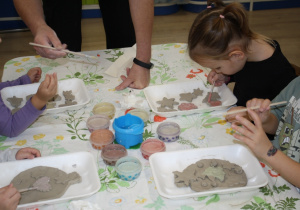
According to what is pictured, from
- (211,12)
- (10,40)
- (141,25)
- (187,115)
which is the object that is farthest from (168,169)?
(10,40)

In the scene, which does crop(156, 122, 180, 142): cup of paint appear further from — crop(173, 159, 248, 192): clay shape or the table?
crop(173, 159, 248, 192): clay shape

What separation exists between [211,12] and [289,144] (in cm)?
55

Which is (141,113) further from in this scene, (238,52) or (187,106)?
(238,52)

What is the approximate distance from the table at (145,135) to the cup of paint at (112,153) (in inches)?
0.9

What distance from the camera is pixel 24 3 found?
153 cm

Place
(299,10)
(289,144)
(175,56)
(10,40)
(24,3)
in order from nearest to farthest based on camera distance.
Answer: (289,144), (24,3), (175,56), (10,40), (299,10)

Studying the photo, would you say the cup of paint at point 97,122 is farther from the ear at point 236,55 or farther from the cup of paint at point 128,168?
the ear at point 236,55

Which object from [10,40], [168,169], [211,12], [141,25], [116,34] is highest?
[211,12]

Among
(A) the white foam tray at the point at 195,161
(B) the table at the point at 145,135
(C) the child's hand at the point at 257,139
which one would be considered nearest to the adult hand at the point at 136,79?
(B) the table at the point at 145,135

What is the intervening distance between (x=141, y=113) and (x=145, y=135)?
12 cm

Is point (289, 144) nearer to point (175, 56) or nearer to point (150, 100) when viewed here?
point (150, 100)

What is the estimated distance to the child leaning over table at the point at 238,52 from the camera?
1243 mm

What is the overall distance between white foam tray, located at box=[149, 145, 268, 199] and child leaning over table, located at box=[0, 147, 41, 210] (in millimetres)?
377

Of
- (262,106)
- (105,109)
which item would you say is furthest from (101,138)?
(262,106)
